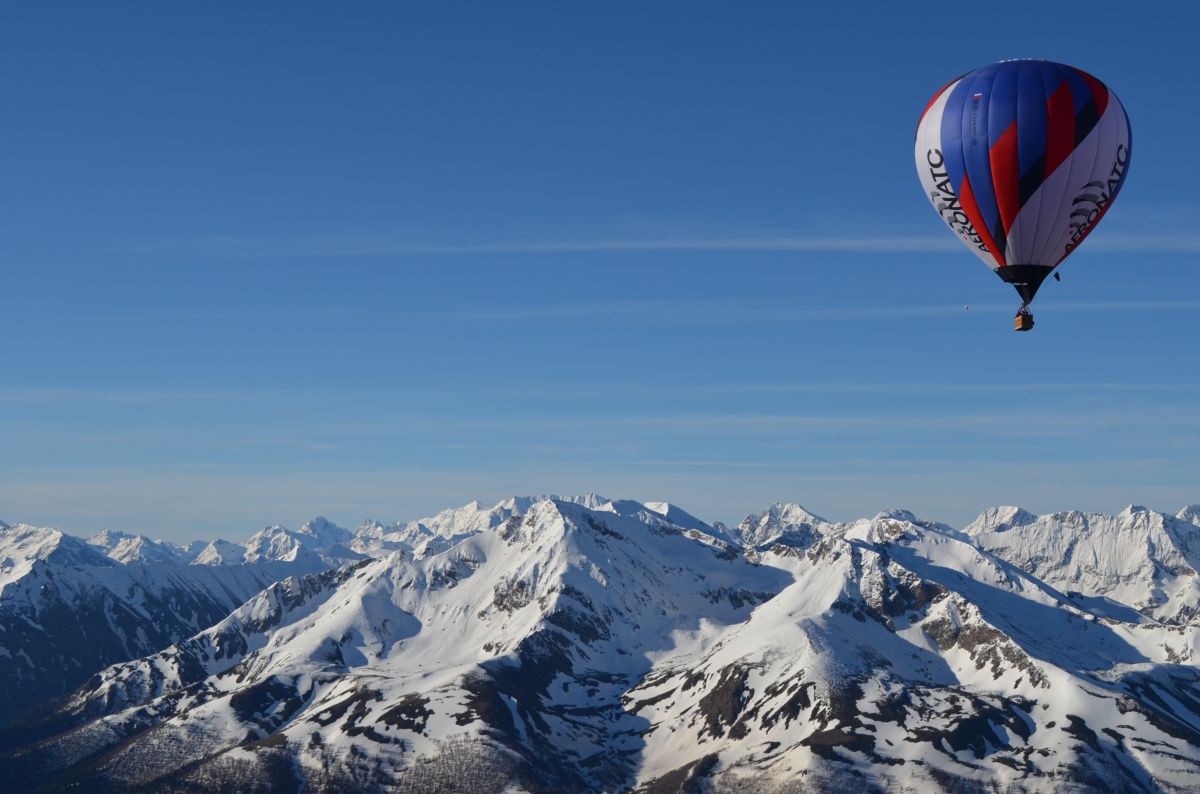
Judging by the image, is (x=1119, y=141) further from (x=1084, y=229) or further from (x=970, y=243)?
(x=970, y=243)

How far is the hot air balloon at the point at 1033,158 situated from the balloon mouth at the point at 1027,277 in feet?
0.42

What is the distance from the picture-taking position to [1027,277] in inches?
6289

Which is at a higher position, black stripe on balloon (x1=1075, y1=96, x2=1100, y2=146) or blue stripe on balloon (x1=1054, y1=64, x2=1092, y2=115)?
blue stripe on balloon (x1=1054, y1=64, x2=1092, y2=115)

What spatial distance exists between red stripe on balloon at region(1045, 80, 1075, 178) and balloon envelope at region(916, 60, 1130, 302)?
0.13 metres

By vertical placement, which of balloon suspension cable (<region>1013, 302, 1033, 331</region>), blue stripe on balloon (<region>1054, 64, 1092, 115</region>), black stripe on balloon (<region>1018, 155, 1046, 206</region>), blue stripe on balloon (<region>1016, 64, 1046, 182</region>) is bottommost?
balloon suspension cable (<region>1013, 302, 1033, 331</region>)

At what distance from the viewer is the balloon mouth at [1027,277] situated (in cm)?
15962

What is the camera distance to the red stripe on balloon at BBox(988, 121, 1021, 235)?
159 meters

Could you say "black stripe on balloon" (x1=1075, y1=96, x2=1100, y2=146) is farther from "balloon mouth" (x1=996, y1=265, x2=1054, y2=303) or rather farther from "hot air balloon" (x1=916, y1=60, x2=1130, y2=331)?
"balloon mouth" (x1=996, y1=265, x2=1054, y2=303)

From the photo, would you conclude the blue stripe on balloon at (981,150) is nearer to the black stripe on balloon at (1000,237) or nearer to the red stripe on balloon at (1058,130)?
the black stripe on balloon at (1000,237)

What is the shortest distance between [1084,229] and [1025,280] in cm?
1097

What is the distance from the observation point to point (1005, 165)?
522 ft

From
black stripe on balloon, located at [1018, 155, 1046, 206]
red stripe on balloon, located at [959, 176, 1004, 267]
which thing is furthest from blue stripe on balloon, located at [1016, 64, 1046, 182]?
red stripe on balloon, located at [959, 176, 1004, 267]

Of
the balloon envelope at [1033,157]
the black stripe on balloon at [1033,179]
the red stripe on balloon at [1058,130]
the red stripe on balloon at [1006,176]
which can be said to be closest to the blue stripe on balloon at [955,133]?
the balloon envelope at [1033,157]

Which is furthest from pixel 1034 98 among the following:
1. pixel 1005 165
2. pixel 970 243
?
pixel 970 243
